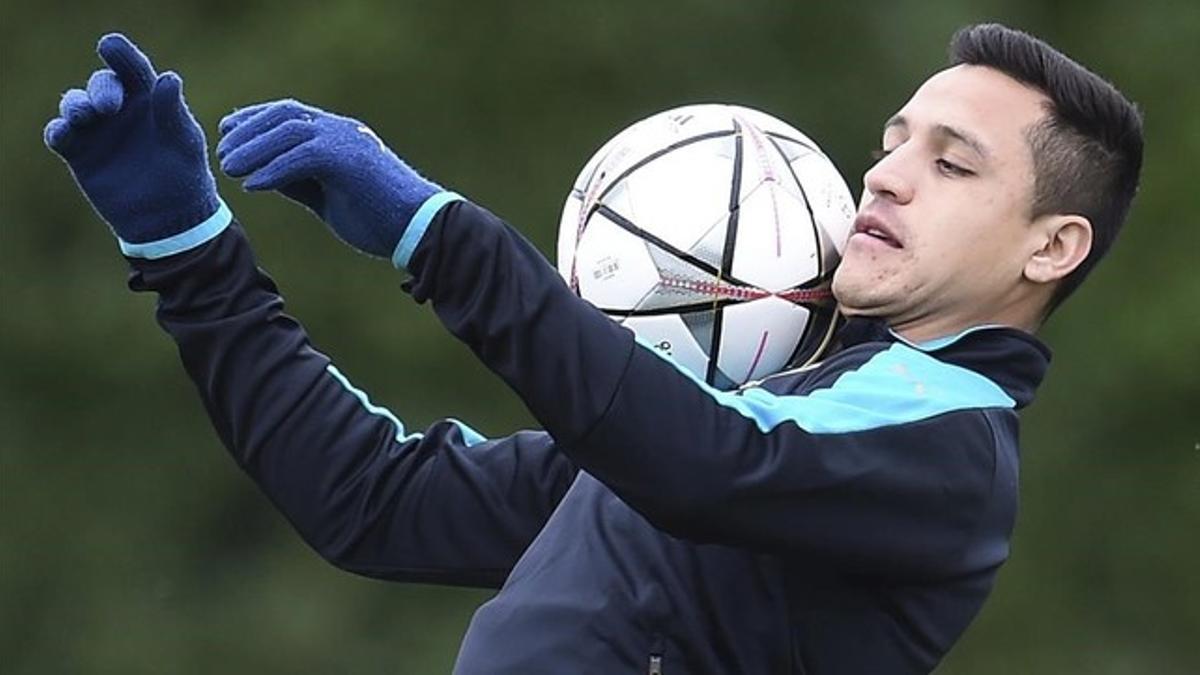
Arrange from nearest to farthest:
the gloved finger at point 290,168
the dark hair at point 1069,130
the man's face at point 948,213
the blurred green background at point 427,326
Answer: the gloved finger at point 290,168 < the man's face at point 948,213 < the dark hair at point 1069,130 < the blurred green background at point 427,326

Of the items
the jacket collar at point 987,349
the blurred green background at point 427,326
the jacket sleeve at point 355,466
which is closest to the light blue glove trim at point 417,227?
the jacket sleeve at point 355,466

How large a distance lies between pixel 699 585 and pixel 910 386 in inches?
15.9

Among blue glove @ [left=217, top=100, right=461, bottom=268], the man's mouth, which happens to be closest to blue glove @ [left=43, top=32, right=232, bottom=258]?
blue glove @ [left=217, top=100, right=461, bottom=268]

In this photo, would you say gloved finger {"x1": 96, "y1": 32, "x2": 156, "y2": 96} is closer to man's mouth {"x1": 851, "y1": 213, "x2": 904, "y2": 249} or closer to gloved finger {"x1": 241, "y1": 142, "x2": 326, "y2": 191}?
gloved finger {"x1": 241, "y1": 142, "x2": 326, "y2": 191}

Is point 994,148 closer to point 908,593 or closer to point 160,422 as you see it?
point 908,593

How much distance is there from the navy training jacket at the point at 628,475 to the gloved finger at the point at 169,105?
191 millimetres

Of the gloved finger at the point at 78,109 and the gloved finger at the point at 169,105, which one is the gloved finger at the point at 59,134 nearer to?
the gloved finger at the point at 78,109

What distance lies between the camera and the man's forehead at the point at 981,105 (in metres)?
4.13

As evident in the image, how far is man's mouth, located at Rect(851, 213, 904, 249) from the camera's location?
4.07 metres

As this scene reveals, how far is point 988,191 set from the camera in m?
4.12

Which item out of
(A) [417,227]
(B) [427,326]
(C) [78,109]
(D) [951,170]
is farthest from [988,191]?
(B) [427,326]

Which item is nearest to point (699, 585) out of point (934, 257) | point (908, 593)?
point (908, 593)

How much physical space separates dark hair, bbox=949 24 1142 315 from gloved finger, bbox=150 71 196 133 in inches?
45.5

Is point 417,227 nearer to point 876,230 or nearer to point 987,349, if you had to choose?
point 876,230
